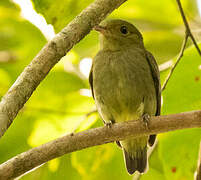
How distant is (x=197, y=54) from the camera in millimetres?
3312

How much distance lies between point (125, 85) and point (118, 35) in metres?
0.70

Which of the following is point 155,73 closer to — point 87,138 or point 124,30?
point 124,30

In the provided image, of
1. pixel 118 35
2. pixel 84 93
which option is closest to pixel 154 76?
pixel 118 35

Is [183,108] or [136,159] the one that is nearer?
[183,108]

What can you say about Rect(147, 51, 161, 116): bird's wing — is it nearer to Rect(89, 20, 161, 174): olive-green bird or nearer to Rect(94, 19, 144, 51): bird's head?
Rect(89, 20, 161, 174): olive-green bird

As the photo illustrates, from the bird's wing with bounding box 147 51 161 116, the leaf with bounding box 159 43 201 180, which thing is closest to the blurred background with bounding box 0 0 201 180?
the leaf with bounding box 159 43 201 180

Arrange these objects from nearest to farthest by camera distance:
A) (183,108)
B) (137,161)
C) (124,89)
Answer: (183,108) → (124,89) → (137,161)

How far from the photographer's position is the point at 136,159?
4297 mm

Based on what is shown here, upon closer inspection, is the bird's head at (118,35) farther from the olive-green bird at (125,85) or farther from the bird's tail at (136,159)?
the bird's tail at (136,159)

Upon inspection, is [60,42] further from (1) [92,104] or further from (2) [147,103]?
(1) [92,104]

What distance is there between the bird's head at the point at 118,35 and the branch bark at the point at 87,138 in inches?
68.8

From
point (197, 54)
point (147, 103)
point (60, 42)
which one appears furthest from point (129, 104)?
point (60, 42)

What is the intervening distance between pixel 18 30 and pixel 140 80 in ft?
5.86

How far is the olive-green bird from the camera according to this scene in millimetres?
3967
